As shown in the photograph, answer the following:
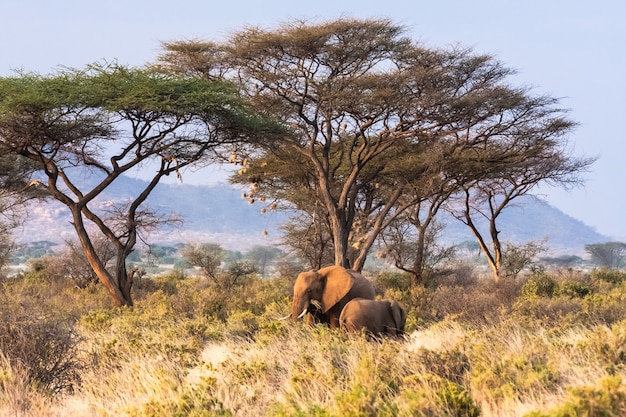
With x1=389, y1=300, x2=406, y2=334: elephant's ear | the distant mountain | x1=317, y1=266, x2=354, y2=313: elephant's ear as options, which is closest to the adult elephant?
x1=317, y1=266, x2=354, y2=313: elephant's ear

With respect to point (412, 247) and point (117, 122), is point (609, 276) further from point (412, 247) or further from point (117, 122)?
point (117, 122)

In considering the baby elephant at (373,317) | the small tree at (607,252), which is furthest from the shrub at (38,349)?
the small tree at (607,252)

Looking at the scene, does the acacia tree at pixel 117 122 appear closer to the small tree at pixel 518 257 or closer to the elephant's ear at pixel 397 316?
the elephant's ear at pixel 397 316

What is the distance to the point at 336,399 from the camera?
265 inches

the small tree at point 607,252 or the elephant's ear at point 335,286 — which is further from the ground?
the small tree at point 607,252

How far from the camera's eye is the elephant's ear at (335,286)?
43.1 ft

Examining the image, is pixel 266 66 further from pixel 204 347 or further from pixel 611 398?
pixel 611 398

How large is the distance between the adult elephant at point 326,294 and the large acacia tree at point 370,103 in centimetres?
874

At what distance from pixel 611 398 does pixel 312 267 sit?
23807 mm

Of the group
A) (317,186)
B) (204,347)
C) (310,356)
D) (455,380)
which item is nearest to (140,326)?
(204,347)

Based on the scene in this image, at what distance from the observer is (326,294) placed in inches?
522

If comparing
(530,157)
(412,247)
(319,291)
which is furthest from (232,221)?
(319,291)

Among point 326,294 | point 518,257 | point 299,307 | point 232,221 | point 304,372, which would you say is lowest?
point 304,372

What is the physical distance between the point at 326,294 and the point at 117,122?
910cm
